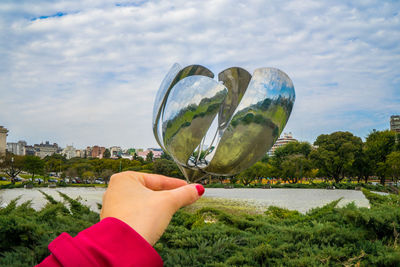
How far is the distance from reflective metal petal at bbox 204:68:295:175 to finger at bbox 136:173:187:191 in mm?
3598

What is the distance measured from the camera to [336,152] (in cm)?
2791

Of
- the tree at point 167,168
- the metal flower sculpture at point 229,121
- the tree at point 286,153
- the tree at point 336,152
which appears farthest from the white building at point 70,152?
the metal flower sculpture at point 229,121

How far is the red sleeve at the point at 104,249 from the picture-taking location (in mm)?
608

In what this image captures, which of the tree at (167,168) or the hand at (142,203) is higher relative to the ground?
the hand at (142,203)

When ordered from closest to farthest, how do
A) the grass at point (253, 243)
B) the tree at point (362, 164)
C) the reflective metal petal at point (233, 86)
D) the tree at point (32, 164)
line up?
the grass at point (253, 243), the reflective metal petal at point (233, 86), the tree at point (362, 164), the tree at point (32, 164)

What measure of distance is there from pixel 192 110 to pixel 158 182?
449cm

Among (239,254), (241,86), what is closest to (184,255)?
(239,254)

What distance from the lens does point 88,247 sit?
63 centimetres

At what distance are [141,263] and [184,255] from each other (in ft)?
8.77

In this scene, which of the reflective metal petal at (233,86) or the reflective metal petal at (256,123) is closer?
the reflective metal petal at (256,123)

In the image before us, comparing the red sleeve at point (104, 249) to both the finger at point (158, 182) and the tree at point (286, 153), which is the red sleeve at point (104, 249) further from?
the tree at point (286, 153)

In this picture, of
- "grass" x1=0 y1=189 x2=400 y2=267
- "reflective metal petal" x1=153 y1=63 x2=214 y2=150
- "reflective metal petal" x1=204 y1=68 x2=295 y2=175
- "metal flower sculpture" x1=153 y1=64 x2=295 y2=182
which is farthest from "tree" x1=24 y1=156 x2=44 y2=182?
"reflective metal petal" x1=204 y1=68 x2=295 y2=175

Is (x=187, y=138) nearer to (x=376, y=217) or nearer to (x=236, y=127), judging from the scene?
(x=236, y=127)

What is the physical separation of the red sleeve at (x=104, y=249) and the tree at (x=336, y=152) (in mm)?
29280
